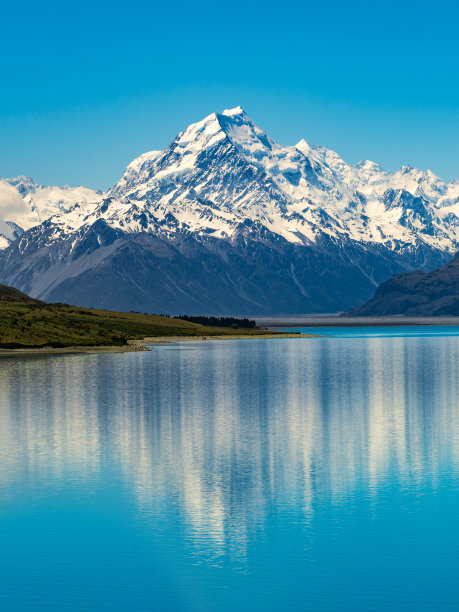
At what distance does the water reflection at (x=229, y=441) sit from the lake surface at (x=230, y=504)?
0.66ft

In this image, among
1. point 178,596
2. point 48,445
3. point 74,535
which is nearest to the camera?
point 178,596

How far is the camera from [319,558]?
39.3 m

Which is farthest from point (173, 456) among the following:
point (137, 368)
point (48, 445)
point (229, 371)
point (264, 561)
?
point (137, 368)

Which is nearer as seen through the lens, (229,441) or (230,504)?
(230,504)

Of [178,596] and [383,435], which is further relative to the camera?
[383,435]

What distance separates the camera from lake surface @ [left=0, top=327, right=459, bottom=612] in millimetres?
35812

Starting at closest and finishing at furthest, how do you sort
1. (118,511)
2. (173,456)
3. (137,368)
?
1. (118,511)
2. (173,456)
3. (137,368)

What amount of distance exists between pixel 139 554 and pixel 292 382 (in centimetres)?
8586

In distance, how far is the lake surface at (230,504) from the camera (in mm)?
35812

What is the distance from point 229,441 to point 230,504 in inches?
844

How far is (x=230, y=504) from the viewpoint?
4856 centimetres

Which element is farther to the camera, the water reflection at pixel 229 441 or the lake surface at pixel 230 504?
the water reflection at pixel 229 441

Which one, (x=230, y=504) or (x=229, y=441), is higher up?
(x=229, y=441)

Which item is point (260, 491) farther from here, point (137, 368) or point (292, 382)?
point (137, 368)
